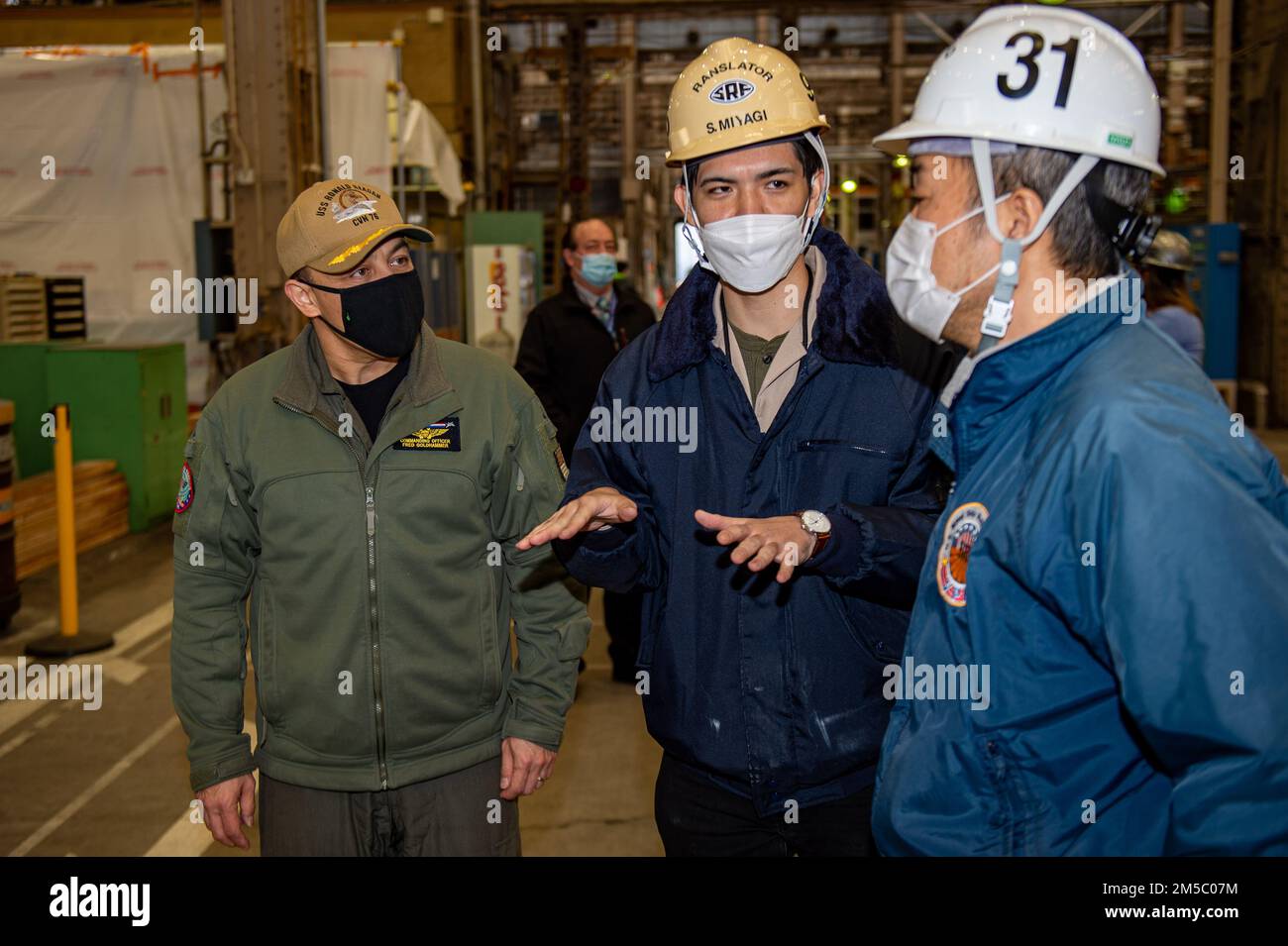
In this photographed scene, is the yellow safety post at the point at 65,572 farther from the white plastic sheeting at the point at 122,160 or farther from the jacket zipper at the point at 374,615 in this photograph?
the white plastic sheeting at the point at 122,160

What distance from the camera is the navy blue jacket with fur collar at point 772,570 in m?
2.37

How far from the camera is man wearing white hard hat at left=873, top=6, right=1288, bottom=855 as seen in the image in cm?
139

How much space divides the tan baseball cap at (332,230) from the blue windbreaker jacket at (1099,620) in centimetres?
158

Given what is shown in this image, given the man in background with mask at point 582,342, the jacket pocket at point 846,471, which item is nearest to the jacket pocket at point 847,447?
the jacket pocket at point 846,471

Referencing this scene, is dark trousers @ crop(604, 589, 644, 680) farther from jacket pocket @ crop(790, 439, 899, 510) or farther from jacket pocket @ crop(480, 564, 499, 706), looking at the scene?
jacket pocket @ crop(790, 439, 899, 510)

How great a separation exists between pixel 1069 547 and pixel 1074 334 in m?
0.31

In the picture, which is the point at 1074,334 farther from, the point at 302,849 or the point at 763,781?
the point at 302,849

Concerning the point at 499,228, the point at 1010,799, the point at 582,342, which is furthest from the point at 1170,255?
the point at 499,228

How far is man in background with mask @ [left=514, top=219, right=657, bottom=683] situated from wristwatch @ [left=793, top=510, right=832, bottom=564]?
3939 millimetres

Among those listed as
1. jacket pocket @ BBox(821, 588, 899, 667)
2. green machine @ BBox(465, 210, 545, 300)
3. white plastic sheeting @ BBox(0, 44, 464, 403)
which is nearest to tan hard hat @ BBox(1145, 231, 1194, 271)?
jacket pocket @ BBox(821, 588, 899, 667)

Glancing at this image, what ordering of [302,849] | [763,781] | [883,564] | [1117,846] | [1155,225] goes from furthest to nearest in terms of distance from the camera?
[302,849]
[763,781]
[883,564]
[1155,225]
[1117,846]
